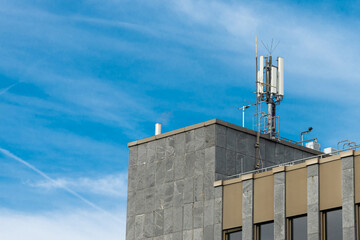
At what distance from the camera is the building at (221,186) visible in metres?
41.8

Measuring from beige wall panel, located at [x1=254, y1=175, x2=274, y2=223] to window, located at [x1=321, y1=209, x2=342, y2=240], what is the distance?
10.6ft

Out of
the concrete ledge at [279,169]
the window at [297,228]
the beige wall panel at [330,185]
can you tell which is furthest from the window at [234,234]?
the beige wall panel at [330,185]

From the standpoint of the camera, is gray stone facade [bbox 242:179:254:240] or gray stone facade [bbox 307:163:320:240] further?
gray stone facade [bbox 242:179:254:240]

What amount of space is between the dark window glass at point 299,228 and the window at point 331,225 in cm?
123

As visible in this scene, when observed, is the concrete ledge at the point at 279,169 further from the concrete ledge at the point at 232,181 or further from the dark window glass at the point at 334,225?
the dark window glass at the point at 334,225

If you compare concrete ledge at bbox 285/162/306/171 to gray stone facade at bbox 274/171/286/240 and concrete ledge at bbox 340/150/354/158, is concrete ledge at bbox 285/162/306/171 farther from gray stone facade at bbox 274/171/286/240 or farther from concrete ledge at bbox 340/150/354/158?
concrete ledge at bbox 340/150/354/158

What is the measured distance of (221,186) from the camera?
4581cm

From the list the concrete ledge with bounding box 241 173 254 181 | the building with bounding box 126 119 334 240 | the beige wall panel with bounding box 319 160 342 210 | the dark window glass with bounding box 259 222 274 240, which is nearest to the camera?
the beige wall panel with bounding box 319 160 342 210

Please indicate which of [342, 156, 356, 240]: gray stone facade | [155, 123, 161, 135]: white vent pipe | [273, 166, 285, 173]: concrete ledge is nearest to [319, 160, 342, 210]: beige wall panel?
[342, 156, 356, 240]: gray stone facade

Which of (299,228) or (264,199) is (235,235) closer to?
(264,199)

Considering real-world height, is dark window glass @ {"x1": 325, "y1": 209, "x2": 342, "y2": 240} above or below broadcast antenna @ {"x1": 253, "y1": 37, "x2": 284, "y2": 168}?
below

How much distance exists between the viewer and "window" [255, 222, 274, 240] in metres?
43.2

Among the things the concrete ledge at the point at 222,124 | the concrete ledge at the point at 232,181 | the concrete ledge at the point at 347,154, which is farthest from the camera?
the concrete ledge at the point at 222,124

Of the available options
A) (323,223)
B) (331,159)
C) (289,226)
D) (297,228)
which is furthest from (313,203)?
(331,159)
